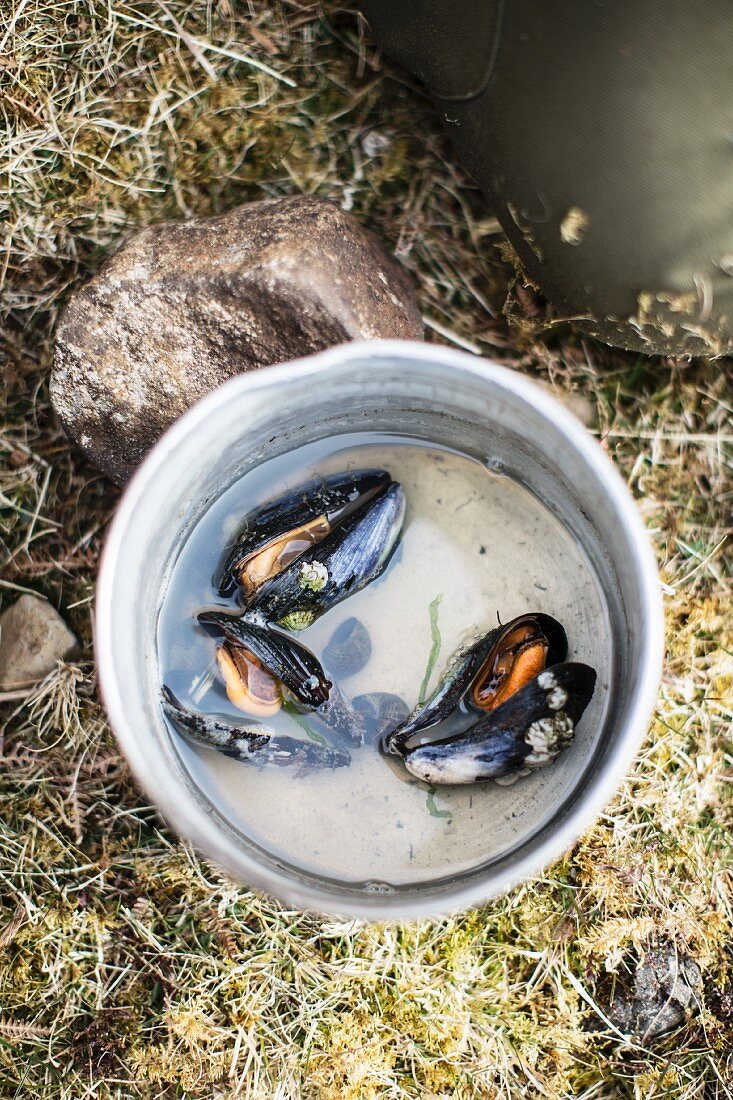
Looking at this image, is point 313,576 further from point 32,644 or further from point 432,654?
point 32,644

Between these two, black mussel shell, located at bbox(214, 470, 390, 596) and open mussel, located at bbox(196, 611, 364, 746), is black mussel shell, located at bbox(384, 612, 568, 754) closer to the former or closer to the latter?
open mussel, located at bbox(196, 611, 364, 746)

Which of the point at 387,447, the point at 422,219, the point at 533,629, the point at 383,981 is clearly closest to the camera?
the point at 533,629

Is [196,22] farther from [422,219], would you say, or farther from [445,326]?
[445,326]

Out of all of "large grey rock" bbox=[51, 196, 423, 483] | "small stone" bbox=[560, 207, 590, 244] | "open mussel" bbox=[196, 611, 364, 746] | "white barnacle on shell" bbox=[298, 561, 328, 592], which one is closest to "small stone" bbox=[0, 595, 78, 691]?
"large grey rock" bbox=[51, 196, 423, 483]

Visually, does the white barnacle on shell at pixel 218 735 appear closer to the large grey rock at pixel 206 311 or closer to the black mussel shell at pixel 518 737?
the black mussel shell at pixel 518 737

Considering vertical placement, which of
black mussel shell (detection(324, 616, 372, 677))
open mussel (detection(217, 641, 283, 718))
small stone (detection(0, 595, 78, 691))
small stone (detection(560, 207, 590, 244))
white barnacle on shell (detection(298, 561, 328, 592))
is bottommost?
small stone (detection(0, 595, 78, 691))

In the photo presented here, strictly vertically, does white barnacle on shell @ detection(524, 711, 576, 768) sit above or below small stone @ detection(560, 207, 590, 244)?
below

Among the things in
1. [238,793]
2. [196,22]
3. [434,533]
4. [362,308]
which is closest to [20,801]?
[238,793]
